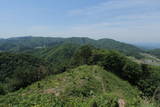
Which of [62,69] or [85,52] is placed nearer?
[85,52]

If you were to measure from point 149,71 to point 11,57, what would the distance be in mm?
65551

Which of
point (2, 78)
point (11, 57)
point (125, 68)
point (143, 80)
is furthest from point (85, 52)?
point (11, 57)

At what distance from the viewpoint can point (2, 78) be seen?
65.8m

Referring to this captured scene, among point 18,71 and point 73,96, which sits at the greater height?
point 73,96

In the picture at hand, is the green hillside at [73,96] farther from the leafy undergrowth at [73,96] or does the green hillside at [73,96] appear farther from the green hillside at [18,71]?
the green hillside at [18,71]

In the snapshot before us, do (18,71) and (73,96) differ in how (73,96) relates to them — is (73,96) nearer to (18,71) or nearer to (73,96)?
(73,96)

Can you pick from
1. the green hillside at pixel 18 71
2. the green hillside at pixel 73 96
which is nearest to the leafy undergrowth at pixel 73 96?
the green hillside at pixel 73 96

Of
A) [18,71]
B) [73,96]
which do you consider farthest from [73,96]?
[18,71]

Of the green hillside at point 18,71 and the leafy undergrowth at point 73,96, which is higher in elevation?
the leafy undergrowth at point 73,96

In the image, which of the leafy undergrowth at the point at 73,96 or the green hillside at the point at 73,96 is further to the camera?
the green hillside at the point at 73,96

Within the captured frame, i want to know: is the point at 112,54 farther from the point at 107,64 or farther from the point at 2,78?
the point at 2,78

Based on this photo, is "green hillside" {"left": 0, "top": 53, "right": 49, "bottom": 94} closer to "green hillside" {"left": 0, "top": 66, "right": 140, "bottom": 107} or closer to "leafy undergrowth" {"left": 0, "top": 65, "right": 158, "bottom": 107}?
"leafy undergrowth" {"left": 0, "top": 65, "right": 158, "bottom": 107}

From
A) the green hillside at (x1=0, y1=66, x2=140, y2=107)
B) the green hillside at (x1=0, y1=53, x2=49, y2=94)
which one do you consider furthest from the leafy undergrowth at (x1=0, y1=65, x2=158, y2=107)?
the green hillside at (x1=0, y1=53, x2=49, y2=94)

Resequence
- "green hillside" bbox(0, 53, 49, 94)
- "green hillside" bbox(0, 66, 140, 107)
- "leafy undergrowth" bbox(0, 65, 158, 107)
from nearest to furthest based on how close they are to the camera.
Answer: "leafy undergrowth" bbox(0, 65, 158, 107) → "green hillside" bbox(0, 66, 140, 107) → "green hillside" bbox(0, 53, 49, 94)
